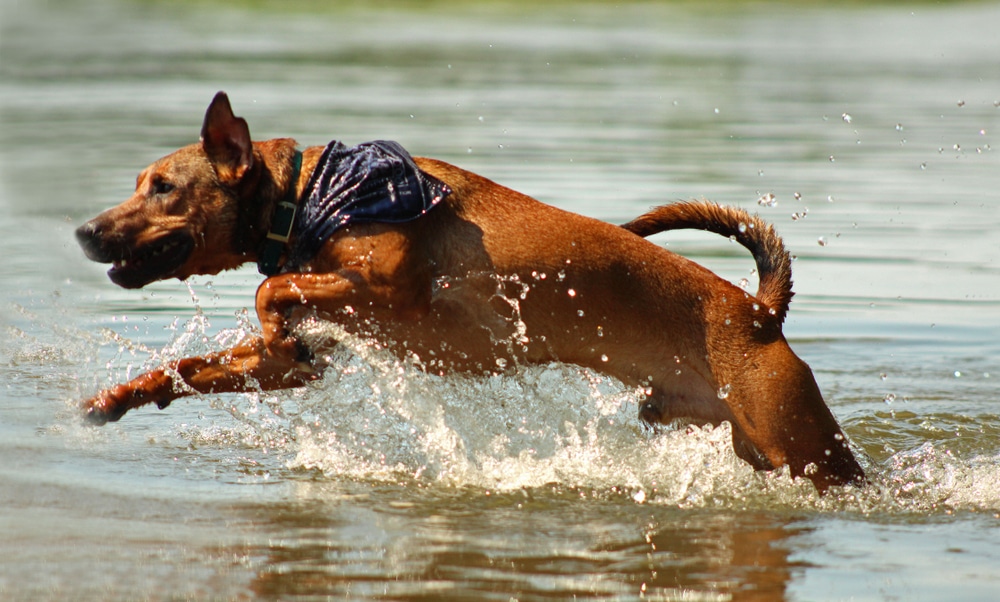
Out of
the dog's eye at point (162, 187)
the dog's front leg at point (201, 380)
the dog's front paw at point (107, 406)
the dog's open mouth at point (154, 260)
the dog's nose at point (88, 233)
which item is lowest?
the dog's front paw at point (107, 406)

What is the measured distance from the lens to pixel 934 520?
514 centimetres

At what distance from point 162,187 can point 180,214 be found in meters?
0.15

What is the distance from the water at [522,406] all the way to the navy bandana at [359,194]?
58cm

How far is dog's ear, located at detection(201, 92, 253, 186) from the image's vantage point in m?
5.29

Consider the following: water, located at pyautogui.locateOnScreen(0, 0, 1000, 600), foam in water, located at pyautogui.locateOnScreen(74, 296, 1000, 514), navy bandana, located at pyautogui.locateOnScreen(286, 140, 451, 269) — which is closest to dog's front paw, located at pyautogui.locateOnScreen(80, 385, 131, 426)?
water, located at pyautogui.locateOnScreen(0, 0, 1000, 600)

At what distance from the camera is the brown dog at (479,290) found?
17.4 feet

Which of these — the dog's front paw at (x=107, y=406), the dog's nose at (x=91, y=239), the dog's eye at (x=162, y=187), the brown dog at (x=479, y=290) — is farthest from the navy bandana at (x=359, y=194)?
the dog's front paw at (x=107, y=406)

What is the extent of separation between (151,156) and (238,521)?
8.75m

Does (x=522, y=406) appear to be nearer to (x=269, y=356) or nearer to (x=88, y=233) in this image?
(x=269, y=356)

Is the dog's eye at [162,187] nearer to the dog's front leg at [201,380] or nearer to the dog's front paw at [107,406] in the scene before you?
the dog's front leg at [201,380]

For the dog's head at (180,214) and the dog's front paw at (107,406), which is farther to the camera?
the dog's front paw at (107,406)

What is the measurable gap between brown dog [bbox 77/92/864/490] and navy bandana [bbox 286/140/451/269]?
4 cm

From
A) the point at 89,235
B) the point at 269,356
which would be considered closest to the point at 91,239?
the point at 89,235

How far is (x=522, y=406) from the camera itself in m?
6.14
